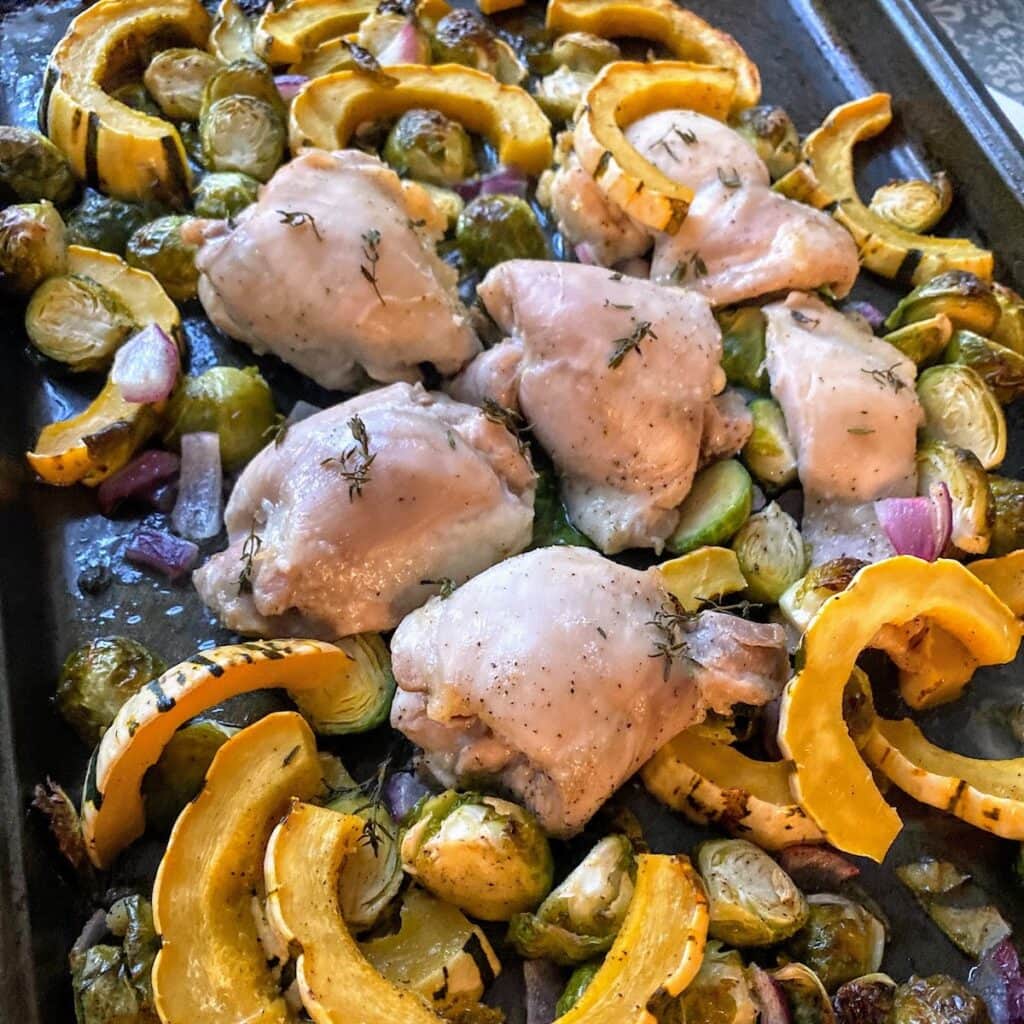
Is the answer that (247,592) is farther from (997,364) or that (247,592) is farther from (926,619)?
(997,364)

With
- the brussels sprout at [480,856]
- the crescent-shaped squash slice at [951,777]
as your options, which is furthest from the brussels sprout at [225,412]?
the crescent-shaped squash slice at [951,777]

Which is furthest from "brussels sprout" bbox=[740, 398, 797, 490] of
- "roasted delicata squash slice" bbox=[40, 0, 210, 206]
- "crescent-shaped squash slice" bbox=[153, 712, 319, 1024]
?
"roasted delicata squash slice" bbox=[40, 0, 210, 206]

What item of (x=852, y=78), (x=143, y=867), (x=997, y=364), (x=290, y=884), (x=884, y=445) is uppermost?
(x=852, y=78)

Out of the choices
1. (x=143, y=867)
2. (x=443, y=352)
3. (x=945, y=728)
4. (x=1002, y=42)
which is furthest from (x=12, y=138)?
(x=1002, y=42)

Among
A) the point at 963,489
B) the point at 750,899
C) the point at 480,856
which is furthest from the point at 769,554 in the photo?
the point at 480,856

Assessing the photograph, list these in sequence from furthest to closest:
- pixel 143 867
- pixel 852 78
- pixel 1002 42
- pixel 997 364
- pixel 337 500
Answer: pixel 1002 42 < pixel 852 78 < pixel 997 364 < pixel 337 500 < pixel 143 867

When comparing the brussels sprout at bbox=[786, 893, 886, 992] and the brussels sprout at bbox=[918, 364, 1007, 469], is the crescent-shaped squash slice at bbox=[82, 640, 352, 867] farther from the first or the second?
the brussels sprout at bbox=[918, 364, 1007, 469]
